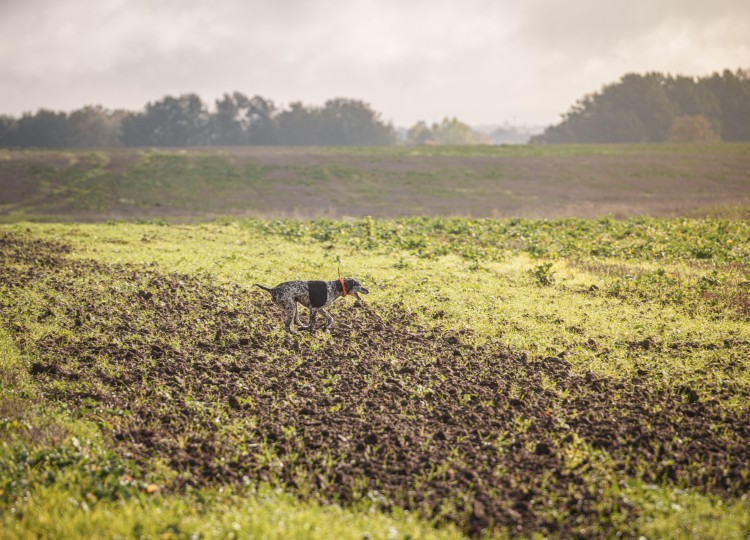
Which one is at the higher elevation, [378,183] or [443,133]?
[443,133]

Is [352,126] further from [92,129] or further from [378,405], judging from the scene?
[378,405]

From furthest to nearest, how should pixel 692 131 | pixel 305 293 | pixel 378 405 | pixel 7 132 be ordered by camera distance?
pixel 7 132 → pixel 692 131 → pixel 305 293 → pixel 378 405

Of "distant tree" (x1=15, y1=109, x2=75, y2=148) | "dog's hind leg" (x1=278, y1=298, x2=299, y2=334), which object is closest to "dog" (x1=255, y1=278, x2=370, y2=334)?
"dog's hind leg" (x1=278, y1=298, x2=299, y2=334)

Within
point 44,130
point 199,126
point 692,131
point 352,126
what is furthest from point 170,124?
point 692,131

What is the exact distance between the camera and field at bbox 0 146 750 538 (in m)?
6.64

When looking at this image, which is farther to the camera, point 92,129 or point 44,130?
point 92,129

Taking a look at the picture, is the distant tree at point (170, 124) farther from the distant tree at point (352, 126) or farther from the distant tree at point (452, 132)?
the distant tree at point (452, 132)

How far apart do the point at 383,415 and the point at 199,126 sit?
11031 cm

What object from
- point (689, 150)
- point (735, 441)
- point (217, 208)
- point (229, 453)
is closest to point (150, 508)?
point (229, 453)

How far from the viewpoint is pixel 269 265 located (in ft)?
67.6

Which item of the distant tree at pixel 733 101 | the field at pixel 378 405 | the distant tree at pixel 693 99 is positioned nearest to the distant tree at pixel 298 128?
the distant tree at pixel 693 99

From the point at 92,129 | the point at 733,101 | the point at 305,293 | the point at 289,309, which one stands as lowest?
the point at 289,309

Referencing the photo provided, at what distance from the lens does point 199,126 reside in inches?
4313

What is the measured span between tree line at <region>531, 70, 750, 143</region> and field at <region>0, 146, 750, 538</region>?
97.4m
